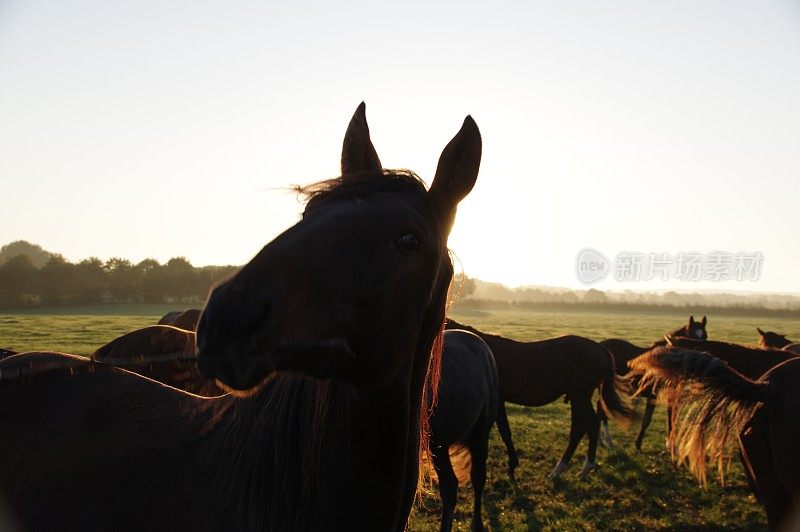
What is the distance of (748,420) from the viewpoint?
4.43 m

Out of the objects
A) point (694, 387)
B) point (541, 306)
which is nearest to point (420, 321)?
point (694, 387)

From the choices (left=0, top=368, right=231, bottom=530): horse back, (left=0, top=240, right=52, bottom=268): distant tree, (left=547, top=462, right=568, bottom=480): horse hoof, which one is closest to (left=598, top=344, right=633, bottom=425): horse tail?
(left=547, top=462, right=568, bottom=480): horse hoof

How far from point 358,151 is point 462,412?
4.48 metres

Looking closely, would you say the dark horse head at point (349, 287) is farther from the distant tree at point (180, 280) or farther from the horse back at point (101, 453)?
the distant tree at point (180, 280)

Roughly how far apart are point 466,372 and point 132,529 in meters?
4.85

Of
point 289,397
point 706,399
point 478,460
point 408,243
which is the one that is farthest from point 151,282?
point 408,243

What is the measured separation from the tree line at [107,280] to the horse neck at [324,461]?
49983 millimetres

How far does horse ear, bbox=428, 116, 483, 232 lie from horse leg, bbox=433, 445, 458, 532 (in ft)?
15.3

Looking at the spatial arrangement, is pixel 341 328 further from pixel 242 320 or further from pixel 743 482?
pixel 743 482

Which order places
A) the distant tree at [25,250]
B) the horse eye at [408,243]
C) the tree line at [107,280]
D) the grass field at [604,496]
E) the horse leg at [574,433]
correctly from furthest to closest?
the distant tree at [25,250] → the tree line at [107,280] → the horse leg at [574,433] → the grass field at [604,496] → the horse eye at [408,243]

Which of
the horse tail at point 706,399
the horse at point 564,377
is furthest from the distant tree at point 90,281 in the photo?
the horse tail at point 706,399

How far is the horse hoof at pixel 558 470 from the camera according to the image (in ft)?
29.2

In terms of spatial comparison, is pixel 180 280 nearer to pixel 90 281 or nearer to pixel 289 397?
pixel 90 281

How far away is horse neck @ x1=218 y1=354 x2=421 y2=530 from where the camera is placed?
1.71 metres
